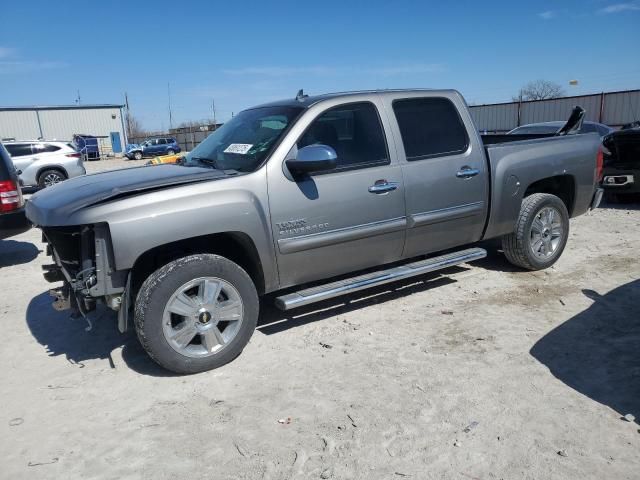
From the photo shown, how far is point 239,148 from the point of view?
Answer: 4.27 meters

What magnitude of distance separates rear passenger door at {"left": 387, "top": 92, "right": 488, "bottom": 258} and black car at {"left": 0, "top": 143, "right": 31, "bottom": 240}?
473cm

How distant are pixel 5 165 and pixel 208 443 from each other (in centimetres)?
529

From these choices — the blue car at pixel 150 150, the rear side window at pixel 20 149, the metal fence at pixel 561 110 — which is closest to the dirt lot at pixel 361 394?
the rear side window at pixel 20 149

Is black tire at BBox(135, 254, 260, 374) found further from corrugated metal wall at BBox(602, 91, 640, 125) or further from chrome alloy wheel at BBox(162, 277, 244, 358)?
corrugated metal wall at BBox(602, 91, 640, 125)

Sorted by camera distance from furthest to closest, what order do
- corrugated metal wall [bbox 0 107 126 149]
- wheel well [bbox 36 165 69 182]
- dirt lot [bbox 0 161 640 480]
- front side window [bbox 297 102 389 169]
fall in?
corrugated metal wall [bbox 0 107 126 149] < wheel well [bbox 36 165 69 182] < front side window [bbox 297 102 389 169] < dirt lot [bbox 0 161 640 480]

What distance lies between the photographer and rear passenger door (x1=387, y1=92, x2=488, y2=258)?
454 cm

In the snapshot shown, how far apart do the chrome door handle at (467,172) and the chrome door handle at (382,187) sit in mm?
745

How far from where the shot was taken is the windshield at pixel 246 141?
4059 mm

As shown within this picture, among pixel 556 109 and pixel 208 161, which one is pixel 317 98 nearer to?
pixel 208 161

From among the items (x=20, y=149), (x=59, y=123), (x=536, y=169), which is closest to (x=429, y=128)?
(x=536, y=169)

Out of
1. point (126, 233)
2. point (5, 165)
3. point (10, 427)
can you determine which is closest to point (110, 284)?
point (126, 233)

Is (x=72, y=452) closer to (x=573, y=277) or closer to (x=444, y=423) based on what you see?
(x=444, y=423)

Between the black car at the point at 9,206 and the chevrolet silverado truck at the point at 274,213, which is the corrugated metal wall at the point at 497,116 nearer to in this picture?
the chevrolet silverado truck at the point at 274,213

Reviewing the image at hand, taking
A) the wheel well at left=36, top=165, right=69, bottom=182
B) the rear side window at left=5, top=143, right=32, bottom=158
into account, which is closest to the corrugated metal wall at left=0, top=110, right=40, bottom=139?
the rear side window at left=5, top=143, right=32, bottom=158
